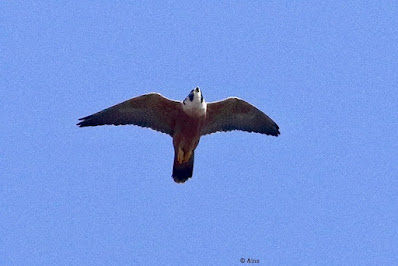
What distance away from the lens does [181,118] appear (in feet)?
40.8

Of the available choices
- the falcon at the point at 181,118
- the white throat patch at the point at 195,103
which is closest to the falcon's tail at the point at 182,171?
the falcon at the point at 181,118

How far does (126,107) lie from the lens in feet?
41.6

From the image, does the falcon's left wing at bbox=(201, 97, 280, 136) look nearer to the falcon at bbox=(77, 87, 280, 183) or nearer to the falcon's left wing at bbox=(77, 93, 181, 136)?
the falcon at bbox=(77, 87, 280, 183)

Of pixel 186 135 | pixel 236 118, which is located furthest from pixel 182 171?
pixel 236 118

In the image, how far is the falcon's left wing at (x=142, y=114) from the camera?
12562mm

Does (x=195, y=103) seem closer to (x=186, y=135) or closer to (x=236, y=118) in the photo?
(x=186, y=135)

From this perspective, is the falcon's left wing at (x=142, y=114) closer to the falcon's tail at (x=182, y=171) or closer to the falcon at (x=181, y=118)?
the falcon at (x=181, y=118)

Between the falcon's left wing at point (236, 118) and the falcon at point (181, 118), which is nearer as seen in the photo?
the falcon at point (181, 118)

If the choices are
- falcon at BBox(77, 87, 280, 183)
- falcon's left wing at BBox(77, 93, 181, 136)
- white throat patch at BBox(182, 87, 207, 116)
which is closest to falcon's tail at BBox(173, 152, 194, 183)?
falcon at BBox(77, 87, 280, 183)

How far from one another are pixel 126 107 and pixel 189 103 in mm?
1361

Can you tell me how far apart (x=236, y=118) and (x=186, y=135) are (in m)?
1.28

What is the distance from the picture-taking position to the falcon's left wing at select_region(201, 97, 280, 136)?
12.8 metres

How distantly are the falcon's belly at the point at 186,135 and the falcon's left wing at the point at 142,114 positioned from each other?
0.91 ft

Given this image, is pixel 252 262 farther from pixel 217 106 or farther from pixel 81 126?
pixel 81 126
